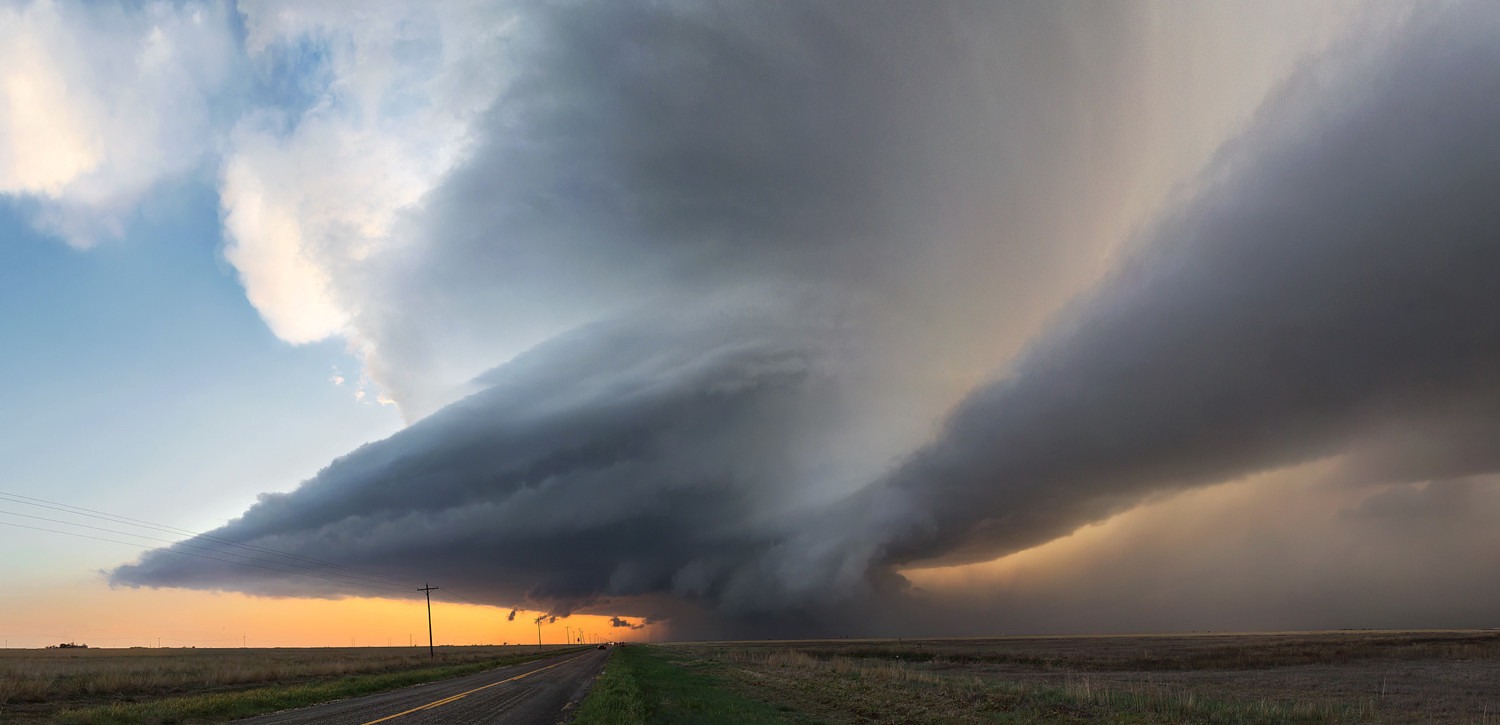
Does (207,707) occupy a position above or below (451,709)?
above

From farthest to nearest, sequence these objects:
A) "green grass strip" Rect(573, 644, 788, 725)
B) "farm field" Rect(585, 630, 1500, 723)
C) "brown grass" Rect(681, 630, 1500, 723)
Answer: "brown grass" Rect(681, 630, 1500, 723) < "farm field" Rect(585, 630, 1500, 723) < "green grass strip" Rect(573, 644, 788, 725)

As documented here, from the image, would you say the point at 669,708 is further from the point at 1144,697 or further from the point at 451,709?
the point at 1144,697

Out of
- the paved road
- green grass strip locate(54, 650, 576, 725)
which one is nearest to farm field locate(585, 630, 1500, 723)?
the paved road

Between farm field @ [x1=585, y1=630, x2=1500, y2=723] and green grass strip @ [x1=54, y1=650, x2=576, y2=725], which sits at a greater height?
green grass strip @ [x1=54, y1=650, x2=576, y2=725]

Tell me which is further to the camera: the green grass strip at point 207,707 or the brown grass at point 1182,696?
the brown grass at point 1182,696

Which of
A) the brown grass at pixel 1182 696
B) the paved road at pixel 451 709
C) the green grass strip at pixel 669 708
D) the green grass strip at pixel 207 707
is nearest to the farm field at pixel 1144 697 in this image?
the brown grass at pixel 1182 696

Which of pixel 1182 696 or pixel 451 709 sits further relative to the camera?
pixel 1182 696

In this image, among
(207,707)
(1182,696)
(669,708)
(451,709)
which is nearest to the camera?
(451,709)

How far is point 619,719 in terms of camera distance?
2261 centimetres

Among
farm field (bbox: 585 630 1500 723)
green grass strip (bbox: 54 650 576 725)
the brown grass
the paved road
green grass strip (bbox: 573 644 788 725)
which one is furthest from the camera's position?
the brown grass

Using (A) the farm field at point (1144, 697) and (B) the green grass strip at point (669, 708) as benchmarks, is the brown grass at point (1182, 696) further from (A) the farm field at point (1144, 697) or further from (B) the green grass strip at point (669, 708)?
(B) the green grass strip at point (669, 708)

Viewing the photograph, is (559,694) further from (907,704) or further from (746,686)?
(907,704)

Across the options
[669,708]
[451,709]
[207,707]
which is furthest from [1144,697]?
[207,707]

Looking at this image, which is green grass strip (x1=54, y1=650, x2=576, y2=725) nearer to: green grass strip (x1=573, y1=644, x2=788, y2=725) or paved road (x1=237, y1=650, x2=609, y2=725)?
paved road (x1=237, y1=650, x2=609, y2=725)
